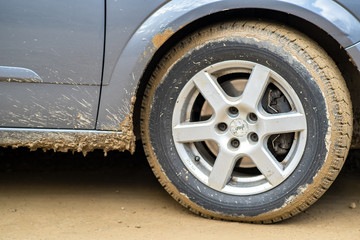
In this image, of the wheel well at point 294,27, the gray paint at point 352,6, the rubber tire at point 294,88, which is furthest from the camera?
the wheel well at point 294,27

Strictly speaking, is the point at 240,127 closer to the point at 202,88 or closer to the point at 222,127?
the point at 222,127

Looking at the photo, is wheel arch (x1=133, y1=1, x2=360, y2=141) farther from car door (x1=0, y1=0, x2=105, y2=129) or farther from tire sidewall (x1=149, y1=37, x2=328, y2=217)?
car door (x1=0, y1=0, x2=105, y2=129)

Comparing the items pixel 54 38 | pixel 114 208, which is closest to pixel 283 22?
pixel 54 38

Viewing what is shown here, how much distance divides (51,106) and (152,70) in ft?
1.77

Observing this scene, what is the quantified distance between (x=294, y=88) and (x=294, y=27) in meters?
0.32

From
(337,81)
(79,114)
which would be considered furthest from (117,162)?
(337,81)

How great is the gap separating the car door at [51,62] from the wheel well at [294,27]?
1.00 ft

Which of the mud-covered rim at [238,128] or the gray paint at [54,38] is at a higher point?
the gray paint at [54,38]

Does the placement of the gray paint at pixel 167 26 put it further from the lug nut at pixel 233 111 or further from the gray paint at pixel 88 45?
the lug nut at pixel 233 111

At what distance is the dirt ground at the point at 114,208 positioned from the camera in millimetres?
2680

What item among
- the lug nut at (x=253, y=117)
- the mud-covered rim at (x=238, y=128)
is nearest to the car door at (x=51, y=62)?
the mud-covered rim at (x=238, y=128)

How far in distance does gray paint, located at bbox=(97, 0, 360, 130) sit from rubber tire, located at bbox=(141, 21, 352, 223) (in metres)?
0.14

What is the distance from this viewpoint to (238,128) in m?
2.66

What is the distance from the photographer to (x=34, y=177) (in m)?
3.51
